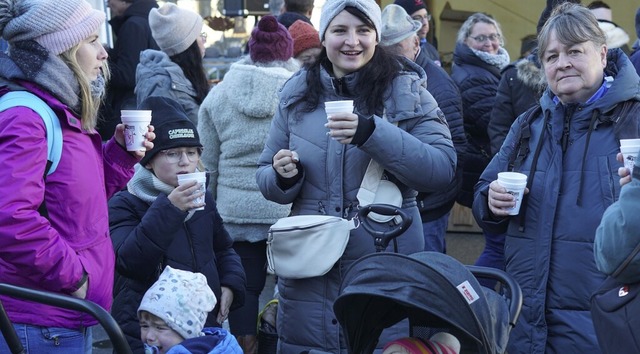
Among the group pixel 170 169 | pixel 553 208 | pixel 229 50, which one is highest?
pixel 553 208

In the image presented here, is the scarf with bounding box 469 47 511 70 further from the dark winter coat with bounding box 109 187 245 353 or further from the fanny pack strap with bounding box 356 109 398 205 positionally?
the fanny pack strap with bounding box 356 109 398 205

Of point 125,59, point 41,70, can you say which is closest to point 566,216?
point 41,70

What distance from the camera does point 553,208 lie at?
3.89m

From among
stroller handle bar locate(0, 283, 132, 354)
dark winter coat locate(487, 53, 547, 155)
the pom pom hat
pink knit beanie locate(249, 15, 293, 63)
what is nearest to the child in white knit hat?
stroller handle bar locate(0, 283, 132, 354)

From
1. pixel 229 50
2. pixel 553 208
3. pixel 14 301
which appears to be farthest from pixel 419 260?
Result: pixel 229 50

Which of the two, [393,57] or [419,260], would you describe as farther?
[393,57]

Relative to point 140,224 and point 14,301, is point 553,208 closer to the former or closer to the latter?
point 140,224

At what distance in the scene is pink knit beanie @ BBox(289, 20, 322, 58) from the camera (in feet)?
21.9

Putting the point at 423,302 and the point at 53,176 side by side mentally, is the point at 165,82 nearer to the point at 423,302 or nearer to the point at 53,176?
the point at 53,176

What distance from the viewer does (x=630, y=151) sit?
3443 mm

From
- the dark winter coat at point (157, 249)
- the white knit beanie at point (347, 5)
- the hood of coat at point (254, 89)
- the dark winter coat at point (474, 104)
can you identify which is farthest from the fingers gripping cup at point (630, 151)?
the dark winter coat at point (474, 104)

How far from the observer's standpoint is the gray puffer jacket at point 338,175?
4.02 m

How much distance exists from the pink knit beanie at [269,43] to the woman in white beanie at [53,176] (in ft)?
6.96

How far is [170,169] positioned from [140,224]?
38 cm
